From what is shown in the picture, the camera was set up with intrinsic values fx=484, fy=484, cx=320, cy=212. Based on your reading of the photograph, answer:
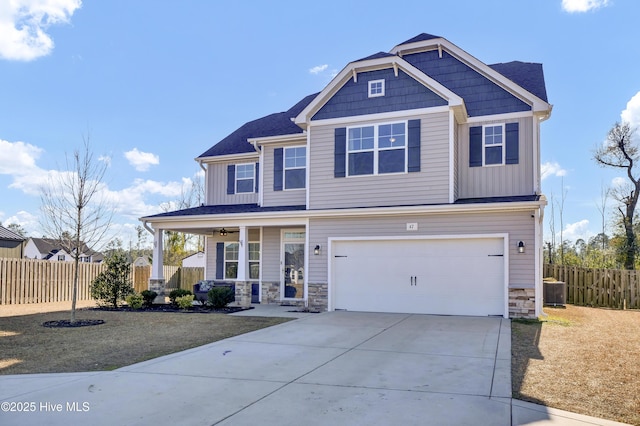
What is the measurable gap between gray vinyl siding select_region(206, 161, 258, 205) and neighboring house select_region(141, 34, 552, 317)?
2151 mm

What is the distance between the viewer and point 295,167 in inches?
637

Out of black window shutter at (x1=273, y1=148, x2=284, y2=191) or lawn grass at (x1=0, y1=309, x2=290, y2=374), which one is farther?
black window shutter at (x1=273, y1=148, x2=284, y2=191)

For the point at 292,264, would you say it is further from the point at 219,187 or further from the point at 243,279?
the point at 219,187

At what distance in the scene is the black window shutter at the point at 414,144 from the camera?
13555mm

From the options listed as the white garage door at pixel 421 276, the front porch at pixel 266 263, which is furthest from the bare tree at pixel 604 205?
the front porch at pixel 266 263

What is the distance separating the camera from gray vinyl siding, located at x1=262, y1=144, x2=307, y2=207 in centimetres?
1597

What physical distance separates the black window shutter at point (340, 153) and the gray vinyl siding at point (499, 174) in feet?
10.8

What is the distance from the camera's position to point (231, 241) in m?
18.3

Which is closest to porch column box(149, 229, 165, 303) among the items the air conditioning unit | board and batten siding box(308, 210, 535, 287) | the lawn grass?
the lawn grass

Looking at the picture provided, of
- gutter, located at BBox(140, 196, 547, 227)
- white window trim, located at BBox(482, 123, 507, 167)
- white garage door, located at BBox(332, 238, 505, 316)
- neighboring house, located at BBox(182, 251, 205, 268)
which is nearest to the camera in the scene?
gutter, located at BBox(140, 196, 547, 227)

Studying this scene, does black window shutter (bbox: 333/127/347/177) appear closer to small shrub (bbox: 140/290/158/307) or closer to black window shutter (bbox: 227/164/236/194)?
black window shutter (bbox: 227/164/236/194)

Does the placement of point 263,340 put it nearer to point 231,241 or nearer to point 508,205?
point 508,205

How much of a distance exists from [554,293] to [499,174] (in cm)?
525

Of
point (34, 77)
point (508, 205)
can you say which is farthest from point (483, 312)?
point (34, 77)
